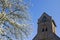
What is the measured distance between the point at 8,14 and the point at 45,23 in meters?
20.2

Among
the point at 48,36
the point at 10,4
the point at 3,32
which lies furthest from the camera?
the point at 48,36

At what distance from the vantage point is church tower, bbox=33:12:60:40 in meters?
33.9

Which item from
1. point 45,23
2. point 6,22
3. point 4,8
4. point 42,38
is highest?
point 45,23

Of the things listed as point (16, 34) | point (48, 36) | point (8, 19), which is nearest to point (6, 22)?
point (8, 19)

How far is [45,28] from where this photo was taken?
1368 inches

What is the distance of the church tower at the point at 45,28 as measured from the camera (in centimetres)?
3394

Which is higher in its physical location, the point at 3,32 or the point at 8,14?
the point at 8,14

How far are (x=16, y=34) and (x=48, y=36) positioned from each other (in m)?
18.4

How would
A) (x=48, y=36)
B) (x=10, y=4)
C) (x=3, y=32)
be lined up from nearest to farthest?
(x=3, y=32), (x=10, y=4), (x=48, y=36)

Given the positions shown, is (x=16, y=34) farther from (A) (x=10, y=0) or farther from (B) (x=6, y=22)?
(A) (x=10, y=0)

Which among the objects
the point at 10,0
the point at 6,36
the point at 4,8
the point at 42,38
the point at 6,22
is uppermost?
the point at 42,38

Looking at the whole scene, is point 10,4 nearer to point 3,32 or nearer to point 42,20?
point 3,32

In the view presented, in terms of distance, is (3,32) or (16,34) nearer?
(3,32)

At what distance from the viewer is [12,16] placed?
52.1 ft
